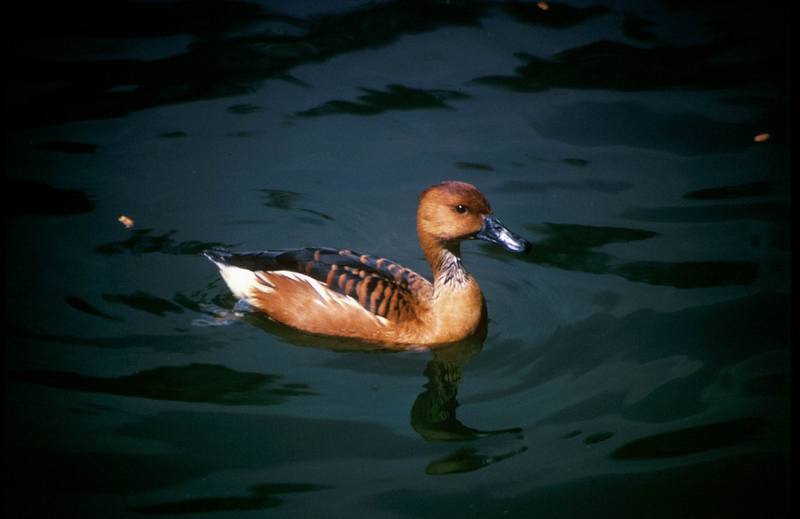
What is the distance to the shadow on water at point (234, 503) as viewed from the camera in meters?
4.71

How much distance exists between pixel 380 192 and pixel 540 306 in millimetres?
1999

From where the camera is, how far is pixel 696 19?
419 inches

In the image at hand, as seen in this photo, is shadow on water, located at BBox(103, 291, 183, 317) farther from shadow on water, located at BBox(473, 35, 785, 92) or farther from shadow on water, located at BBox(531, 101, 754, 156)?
shadow on water, located at BBox(473, 35, 785, 92)

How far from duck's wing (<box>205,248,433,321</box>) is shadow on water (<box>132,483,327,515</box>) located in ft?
5.37

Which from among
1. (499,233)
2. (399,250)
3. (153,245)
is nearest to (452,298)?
(499,233)

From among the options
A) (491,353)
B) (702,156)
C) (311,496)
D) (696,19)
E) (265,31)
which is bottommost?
(311,496)

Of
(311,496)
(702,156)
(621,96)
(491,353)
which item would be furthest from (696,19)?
(311,496)

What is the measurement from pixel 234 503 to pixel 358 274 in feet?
6.69

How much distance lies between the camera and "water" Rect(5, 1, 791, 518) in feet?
16.7

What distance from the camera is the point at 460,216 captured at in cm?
618

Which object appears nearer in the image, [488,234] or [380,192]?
[488,234]

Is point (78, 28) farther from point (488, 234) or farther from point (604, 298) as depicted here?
point (604, 298)

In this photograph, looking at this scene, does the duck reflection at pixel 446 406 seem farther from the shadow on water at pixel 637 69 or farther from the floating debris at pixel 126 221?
the shadow on water at pixel 637 69

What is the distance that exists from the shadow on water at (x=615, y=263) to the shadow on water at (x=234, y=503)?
3.10 metres
